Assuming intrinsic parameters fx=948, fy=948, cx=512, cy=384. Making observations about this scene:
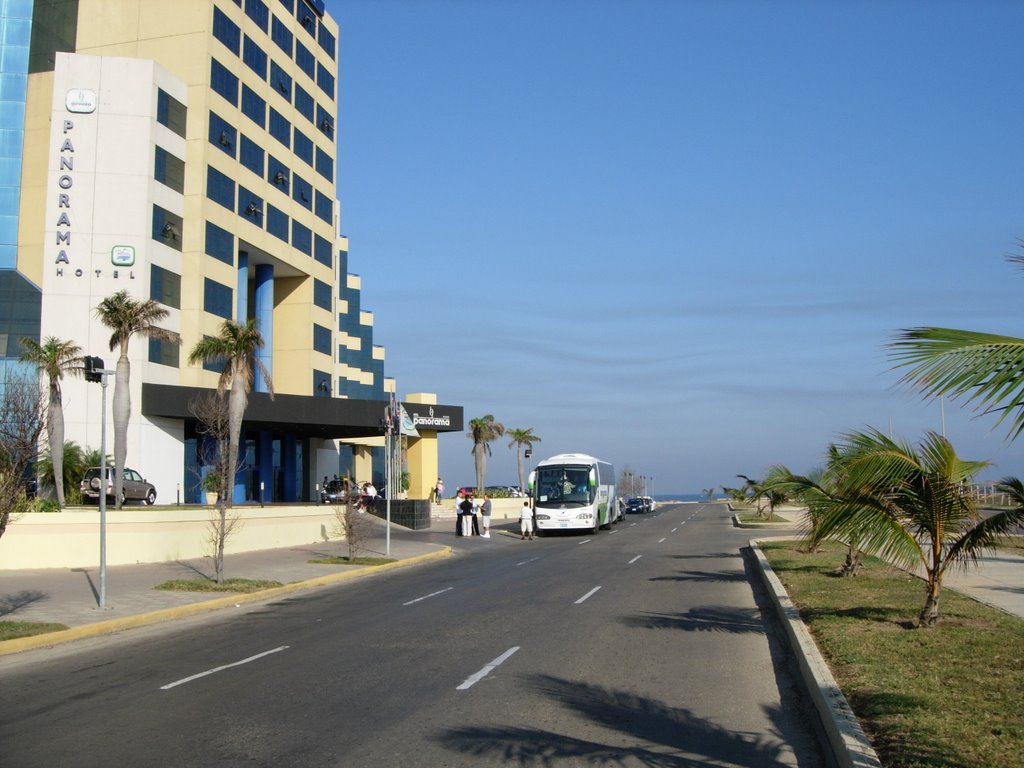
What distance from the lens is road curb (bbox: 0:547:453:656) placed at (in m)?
13.6

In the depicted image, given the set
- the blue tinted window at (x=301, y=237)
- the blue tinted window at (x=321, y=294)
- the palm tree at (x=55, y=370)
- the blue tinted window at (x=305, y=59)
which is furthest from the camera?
the blue tinted window at (x=321, y=294)

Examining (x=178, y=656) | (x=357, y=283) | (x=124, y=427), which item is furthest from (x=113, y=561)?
(x=357, y=283)

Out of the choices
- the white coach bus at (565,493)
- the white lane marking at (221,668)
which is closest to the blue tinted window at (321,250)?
the white coach bus at (565,493)

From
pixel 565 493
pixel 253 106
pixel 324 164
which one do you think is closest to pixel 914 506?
pixel 565 493

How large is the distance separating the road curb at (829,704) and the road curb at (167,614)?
412 inches

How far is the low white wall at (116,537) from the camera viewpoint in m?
24.0

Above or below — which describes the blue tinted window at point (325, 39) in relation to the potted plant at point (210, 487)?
above

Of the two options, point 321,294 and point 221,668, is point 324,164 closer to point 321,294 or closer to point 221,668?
point 321,294

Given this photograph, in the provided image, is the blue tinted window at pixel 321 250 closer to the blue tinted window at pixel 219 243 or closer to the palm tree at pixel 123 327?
the blue tinted window at pixel 219 243

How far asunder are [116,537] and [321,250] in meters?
36.3

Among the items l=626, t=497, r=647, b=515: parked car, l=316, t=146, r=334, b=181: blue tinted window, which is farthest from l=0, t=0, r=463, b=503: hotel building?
l=626, t=497, r=647, b=515: parked car

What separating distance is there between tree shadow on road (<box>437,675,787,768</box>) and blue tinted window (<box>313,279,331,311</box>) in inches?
2040

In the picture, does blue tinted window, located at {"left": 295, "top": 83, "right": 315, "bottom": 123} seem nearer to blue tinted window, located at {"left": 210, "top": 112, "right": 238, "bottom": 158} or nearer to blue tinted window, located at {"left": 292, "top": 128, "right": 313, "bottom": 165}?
blue tinted window, located at {"left": 292, "top": 128, "right": 313, "bottom": 165}

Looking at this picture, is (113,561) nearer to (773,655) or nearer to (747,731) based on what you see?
(773,655)
